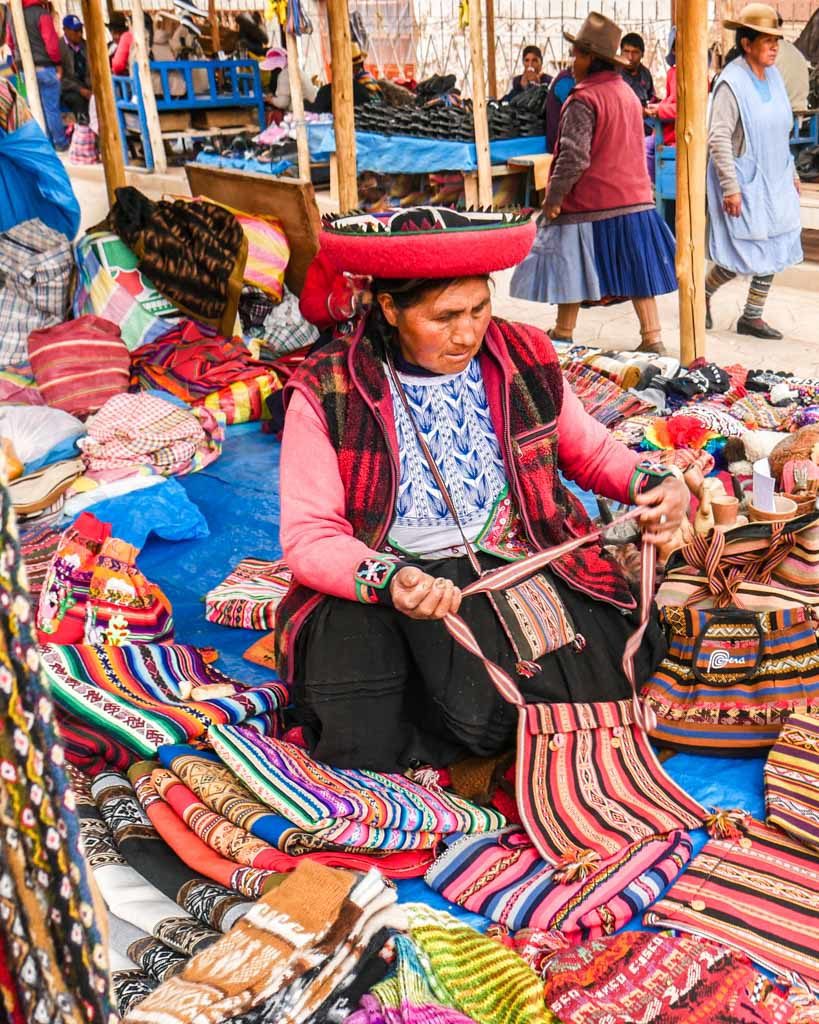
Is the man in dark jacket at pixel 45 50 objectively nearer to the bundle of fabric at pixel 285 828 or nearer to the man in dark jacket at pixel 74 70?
the man in dark jacket at pixel 74 70

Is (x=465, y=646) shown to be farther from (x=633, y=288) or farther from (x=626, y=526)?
(x=633, y=288)

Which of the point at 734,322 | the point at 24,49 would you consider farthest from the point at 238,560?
the point at 24,49

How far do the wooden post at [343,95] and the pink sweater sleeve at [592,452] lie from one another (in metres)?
3.55

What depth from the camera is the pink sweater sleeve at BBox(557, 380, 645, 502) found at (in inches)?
103

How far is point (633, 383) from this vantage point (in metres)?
4.85

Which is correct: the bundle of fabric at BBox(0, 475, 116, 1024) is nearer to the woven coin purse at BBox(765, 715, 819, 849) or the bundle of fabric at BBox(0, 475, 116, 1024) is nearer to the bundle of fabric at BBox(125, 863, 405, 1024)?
the bundle of fabric at BBox(125, 863, 405, 1024)

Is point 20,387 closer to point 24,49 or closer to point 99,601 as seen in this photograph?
point 99,601

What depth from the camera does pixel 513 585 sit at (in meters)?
2.46

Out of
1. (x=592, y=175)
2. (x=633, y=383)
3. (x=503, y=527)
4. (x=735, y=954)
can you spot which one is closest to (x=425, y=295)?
(x=503, y=527)

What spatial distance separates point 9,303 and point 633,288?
10.8 ft

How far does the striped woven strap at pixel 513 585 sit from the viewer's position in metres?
2.26

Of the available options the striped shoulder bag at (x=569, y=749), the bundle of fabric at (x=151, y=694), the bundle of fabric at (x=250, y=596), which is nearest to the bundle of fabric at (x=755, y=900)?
the striped shoulder bag at (x=569, y=749)

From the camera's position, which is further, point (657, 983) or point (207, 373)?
point (207, 373)

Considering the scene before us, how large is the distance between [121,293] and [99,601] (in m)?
2.94
